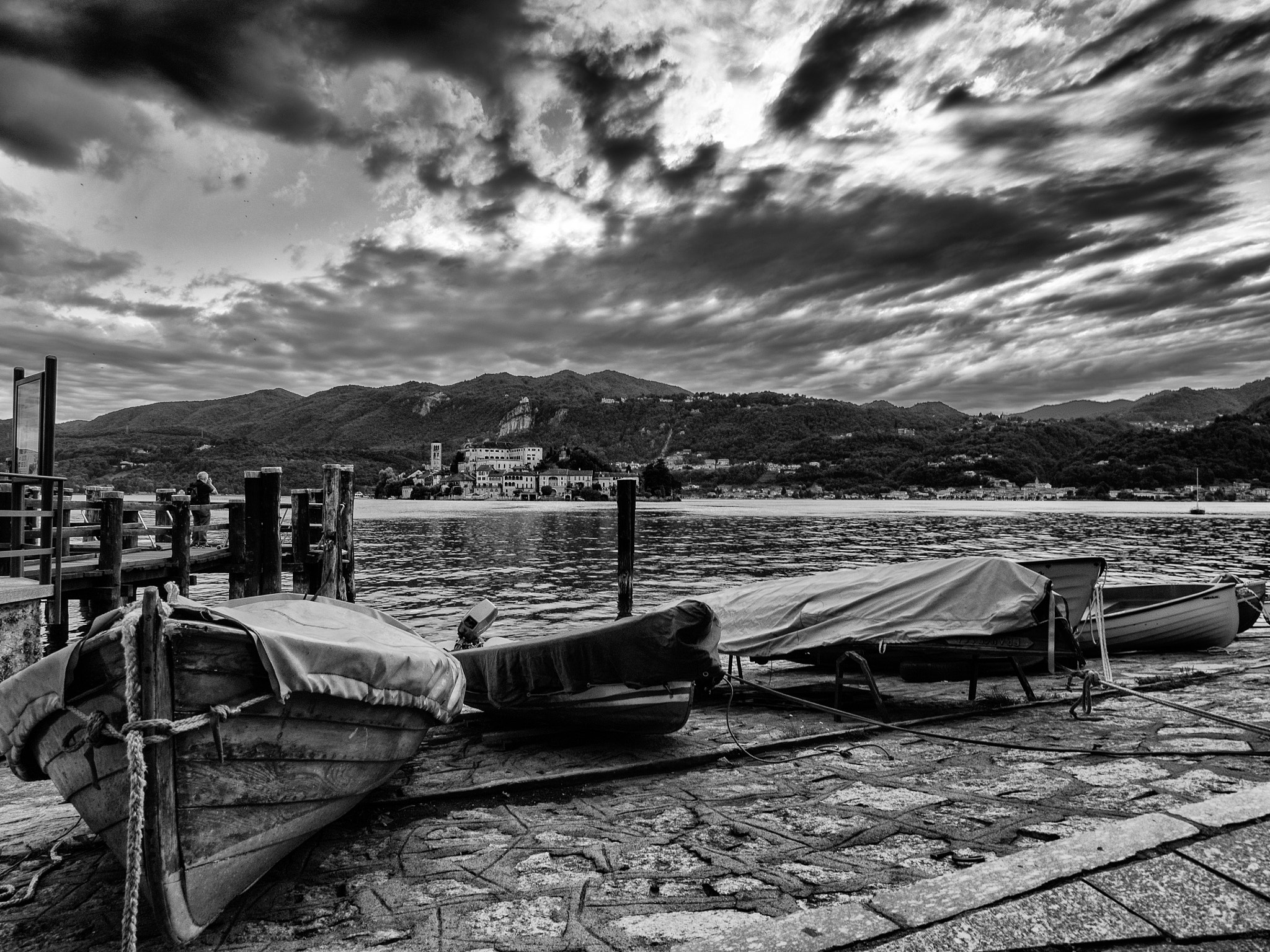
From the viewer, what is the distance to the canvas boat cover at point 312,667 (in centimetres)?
376

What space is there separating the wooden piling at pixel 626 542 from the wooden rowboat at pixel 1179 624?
8.70 metres

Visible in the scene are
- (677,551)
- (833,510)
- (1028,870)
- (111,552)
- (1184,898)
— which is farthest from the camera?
(833,510)

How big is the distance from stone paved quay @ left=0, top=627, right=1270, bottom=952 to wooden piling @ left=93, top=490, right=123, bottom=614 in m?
6.75

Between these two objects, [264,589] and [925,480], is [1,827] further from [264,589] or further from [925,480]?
[925,480]

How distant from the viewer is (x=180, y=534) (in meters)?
14.1

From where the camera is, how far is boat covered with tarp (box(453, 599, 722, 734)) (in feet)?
20.2

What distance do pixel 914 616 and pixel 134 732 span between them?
23.9ft

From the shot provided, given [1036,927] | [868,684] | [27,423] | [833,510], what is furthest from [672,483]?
[1036,927]

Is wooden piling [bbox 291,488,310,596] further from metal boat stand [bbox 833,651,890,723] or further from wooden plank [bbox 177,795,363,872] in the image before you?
wooden plank [bbox 177,795,363,872]

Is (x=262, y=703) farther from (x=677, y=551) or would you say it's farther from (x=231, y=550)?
(x=677, y=551)

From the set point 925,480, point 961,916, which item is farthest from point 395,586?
point 925,480

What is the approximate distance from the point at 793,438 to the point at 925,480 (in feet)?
139

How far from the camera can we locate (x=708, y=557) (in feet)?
119

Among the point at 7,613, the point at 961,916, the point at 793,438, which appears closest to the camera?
the point at 961,916
